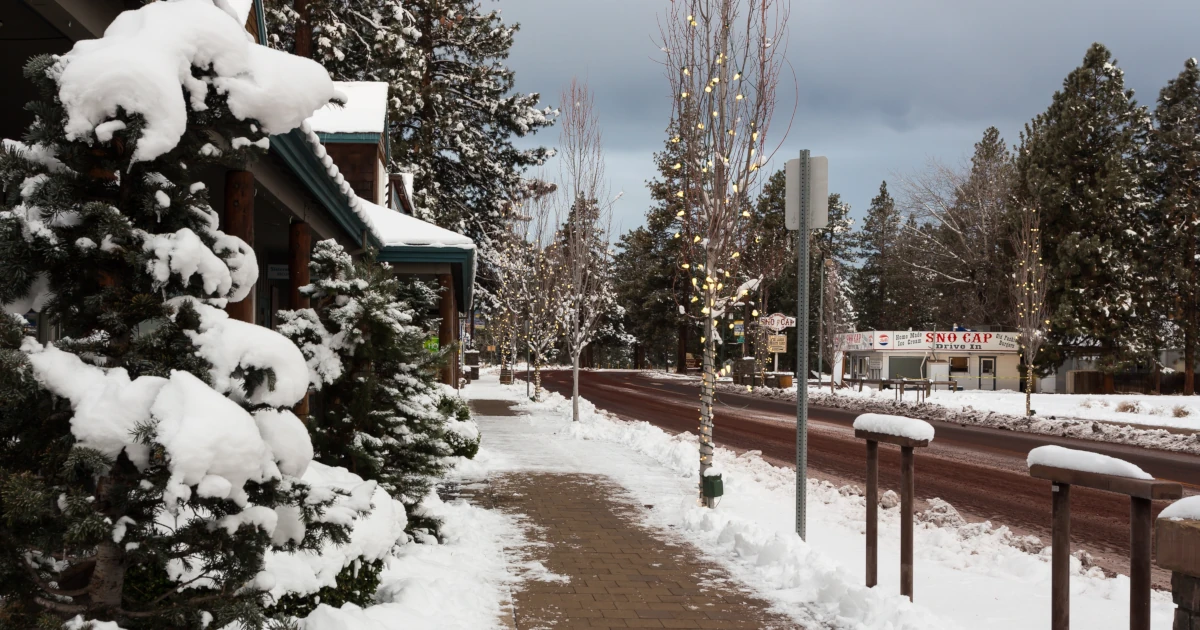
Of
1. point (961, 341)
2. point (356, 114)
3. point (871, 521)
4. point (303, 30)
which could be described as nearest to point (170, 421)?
point (871, 521)

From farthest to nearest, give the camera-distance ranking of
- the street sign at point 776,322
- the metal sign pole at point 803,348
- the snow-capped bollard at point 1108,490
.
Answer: the street sign at point 776,322, the metal sign pole at point 803,348, the snow-capped bollard at point 1108,490

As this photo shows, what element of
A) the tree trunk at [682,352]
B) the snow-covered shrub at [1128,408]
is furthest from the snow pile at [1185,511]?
the tree trunk at [682,352]

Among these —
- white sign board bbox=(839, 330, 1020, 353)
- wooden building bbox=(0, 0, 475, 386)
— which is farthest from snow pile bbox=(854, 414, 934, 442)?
white sign board bbox=(839, 330, 1020, 353)

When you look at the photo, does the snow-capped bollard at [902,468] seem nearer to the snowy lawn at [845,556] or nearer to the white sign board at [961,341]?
the snowy lawn at [845,556]

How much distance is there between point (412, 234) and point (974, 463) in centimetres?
1068

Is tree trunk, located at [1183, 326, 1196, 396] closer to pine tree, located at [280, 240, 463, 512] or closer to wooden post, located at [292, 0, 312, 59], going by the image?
wooden post, located at [292, 0, 312, 59]

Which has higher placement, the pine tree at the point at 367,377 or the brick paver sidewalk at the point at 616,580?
the pine tree at the point at 367,377

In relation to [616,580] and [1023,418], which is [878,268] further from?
[616,580]

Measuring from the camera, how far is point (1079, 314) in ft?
126

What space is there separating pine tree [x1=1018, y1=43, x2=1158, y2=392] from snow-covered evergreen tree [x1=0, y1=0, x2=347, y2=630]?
4001 cm

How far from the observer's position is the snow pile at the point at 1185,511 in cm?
365

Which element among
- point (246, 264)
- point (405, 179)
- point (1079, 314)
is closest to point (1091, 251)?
point (1079, 314)

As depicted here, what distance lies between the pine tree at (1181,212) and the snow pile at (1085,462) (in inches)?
1613

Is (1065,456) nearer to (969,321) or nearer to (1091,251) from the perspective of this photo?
(1091,251)
